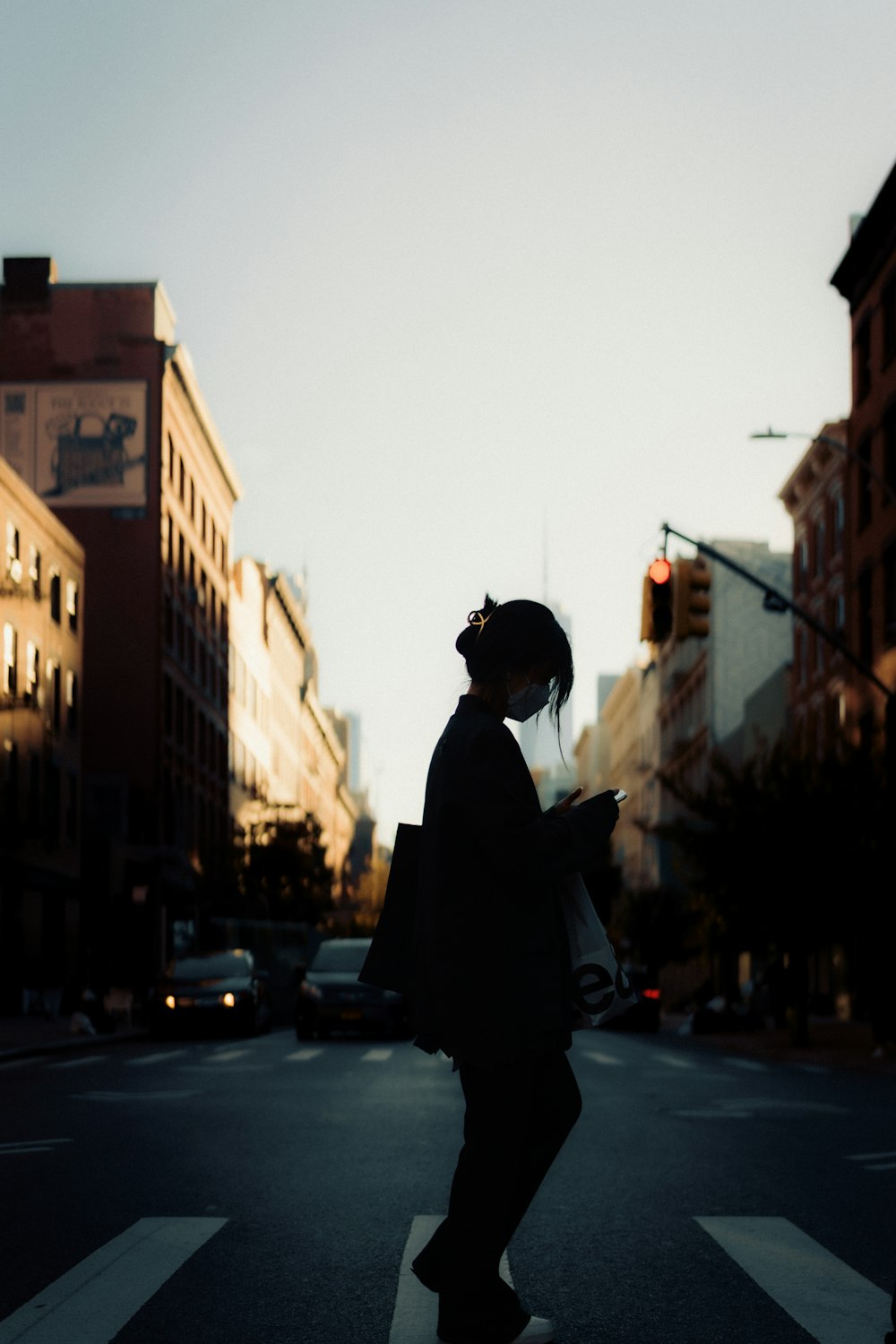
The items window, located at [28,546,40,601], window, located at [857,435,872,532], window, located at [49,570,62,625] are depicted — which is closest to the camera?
window, located at [857,435,872,532]

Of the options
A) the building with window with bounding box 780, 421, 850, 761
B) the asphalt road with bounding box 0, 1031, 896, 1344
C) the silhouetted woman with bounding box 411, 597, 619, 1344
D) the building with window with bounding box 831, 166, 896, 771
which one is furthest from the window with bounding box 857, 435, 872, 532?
the silhouetted woman with bounding box 411, 597, 619, 1344

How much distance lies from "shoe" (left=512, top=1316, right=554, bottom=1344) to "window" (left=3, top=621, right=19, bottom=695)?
3715 cm

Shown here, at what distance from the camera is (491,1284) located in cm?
461

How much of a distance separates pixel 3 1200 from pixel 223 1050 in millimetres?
17160

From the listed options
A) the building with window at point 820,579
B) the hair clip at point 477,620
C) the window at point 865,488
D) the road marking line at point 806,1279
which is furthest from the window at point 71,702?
the hair clip at point 477,620

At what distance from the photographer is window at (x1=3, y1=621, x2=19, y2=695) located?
40938 millimetres

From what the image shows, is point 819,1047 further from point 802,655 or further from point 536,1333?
point 536,1333

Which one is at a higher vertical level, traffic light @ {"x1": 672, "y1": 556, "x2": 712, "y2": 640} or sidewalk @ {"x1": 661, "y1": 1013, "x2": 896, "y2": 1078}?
traffic light @ {"x1": 672, "y1": 556, "x2": 712, "y2": 640}

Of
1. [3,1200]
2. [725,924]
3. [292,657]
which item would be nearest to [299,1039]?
[725,924]

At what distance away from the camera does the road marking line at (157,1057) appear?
21.1 m

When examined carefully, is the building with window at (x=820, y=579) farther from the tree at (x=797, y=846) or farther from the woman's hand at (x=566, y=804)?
the woman's hand at (x=566, y=804)

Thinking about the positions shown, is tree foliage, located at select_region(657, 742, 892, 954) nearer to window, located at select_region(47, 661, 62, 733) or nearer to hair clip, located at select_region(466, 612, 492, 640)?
window, located at select_region(47, 661, 62, 733)

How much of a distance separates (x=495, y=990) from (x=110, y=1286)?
86.3 inches

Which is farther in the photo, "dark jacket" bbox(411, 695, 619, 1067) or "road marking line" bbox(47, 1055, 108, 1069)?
"road marking line" bbox(47, 1055, 108, 1069)
